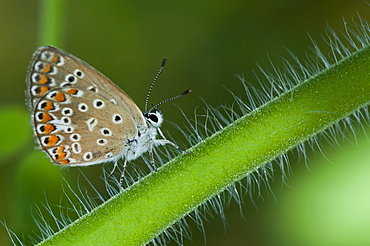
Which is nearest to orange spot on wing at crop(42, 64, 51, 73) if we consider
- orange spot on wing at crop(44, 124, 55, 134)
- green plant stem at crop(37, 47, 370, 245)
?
orange spot on wing at crop(44, 124, 55, 134)

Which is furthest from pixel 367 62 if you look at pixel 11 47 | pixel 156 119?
pixel 11 47

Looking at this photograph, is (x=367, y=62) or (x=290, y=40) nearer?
(x=367, y=62)

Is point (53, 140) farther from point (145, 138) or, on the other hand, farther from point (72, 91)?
point (145, 138)

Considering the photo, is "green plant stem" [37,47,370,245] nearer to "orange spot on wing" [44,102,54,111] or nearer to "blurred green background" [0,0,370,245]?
"orange spot on wing" [44,102,54,111]

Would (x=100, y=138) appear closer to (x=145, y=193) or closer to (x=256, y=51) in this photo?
(x=145, y=193)

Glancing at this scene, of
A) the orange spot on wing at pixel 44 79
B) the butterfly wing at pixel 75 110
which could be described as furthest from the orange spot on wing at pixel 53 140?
the orange spot on wing at pixel 44 79
